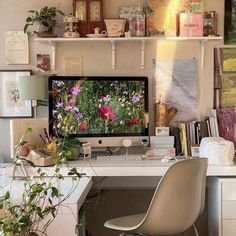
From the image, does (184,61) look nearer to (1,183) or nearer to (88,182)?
(88,182)

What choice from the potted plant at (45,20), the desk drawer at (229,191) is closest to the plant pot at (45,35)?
the potted plant at (45,20)

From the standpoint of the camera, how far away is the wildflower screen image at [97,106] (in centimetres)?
304

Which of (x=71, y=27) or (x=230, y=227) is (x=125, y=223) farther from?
(x=71, y=27)

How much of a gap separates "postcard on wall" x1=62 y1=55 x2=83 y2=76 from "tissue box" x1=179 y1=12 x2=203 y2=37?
78 cm

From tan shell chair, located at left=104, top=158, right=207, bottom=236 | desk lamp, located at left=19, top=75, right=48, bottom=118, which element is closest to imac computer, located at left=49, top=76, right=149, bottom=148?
desk lamp, located at left=19, top=75, right=48, bottom=118

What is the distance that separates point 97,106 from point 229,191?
1062 mm

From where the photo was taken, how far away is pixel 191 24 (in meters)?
3.06

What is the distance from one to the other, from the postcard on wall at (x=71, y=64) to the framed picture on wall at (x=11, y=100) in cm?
38

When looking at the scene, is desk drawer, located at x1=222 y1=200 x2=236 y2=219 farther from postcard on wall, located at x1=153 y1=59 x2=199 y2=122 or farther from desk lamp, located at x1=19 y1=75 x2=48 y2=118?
desk lamp, located at x1=19 y1=75 x2=48 y2=118

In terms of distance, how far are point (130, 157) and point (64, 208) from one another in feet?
3.37

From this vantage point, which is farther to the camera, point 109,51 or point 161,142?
point 109,51

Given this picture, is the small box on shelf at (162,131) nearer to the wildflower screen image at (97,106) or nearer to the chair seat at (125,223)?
the wildflower screen image at (97,106)

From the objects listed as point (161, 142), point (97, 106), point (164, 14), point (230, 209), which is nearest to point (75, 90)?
point (97, 106)

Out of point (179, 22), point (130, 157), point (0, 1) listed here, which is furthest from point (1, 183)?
point (179, 22)
